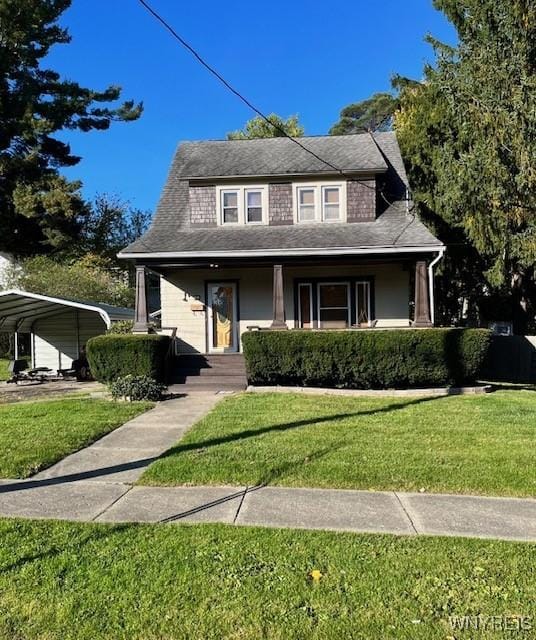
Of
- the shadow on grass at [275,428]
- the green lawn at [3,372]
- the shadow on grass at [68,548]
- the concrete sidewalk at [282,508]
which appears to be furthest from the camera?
the green lawn at [3,372]

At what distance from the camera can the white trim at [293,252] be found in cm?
1352

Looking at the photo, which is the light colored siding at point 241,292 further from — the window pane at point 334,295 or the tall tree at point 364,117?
the tall tree at point 364,117

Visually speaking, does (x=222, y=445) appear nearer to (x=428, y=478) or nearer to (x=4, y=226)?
(x=428, y=478)

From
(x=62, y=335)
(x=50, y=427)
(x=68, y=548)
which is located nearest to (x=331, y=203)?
(x=50, y=427)

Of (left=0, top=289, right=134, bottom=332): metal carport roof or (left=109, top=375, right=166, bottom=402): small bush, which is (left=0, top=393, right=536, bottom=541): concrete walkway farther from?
(left=0, top=289, right=134, bottom=332): metal carport roof

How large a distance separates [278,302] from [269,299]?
A: 2.55 meters

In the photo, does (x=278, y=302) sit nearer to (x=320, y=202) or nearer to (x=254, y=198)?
(x=320, y=202)

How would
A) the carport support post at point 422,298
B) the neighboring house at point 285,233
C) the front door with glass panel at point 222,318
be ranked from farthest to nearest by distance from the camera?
the front door with glass panel at point 222,318, the neighboring house at point 285,233, the carport support post at point 422,298

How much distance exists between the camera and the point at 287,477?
554 centimetres

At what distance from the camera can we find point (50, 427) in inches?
315

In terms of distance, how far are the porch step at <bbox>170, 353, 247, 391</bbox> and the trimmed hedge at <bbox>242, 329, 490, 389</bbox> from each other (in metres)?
1.33

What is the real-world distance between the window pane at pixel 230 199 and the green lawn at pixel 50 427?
807 centimetres

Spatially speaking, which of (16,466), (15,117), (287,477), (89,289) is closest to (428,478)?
Answer: (287,477)

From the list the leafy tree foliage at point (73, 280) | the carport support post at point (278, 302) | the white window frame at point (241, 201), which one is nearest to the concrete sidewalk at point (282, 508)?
the carport support post at point (278, 302)
